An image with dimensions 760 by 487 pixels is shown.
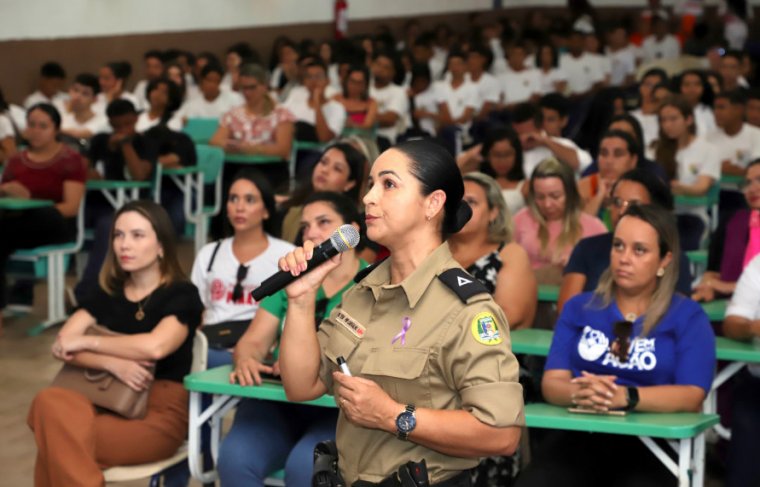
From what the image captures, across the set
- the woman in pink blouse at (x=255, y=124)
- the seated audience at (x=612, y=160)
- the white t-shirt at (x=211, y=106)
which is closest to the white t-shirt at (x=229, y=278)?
the seated audience at (x=612, y=160)

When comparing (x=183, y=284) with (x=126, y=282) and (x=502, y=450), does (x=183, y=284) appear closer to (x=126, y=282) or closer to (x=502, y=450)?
(x=126, y=282)

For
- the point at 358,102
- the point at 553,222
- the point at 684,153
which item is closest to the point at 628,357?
the point at 553,222

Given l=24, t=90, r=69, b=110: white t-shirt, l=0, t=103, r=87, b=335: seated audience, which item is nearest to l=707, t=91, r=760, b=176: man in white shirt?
l=0, t=103, r=87, b=335: seated audience

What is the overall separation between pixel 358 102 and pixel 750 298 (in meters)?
5.76

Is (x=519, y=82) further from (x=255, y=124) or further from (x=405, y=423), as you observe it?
(x=405, y=423)

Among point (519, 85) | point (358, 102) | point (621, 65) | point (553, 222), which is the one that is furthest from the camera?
point (621, 65)

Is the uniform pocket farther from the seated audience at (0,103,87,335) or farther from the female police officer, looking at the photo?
the seated audience at (0,103,87,335)

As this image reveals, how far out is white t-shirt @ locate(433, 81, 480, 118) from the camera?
35.9 feet

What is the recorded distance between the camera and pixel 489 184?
4.27 m

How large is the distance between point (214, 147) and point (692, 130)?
309 centimetres

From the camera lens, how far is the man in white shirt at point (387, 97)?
984 cm

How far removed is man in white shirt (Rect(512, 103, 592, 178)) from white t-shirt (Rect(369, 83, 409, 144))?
9.03 ft

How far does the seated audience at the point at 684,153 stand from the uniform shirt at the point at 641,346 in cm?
334

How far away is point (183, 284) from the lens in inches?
146
